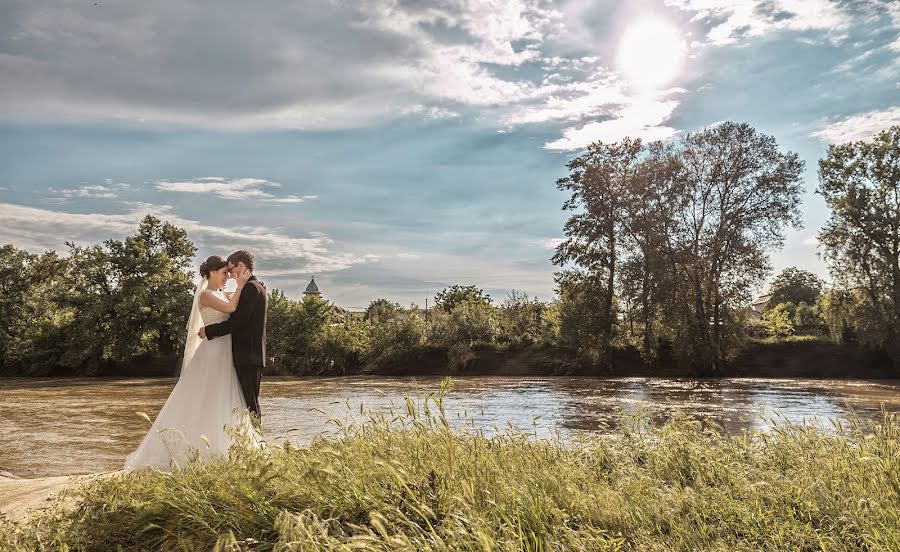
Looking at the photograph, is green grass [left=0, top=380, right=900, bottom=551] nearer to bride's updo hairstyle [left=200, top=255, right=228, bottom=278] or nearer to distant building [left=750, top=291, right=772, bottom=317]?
A: bride's updo hairstyle [left=200, top=255, right=228, bottom=278]

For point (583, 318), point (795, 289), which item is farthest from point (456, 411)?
point (795, 289)

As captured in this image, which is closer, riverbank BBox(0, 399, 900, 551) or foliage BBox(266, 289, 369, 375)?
riverbank BBox(0, 399, 900, 551)

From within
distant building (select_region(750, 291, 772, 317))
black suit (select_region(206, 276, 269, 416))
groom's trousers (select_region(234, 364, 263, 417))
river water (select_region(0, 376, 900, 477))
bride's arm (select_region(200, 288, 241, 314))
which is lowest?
river water (select_region(0, 376, 900, 477))

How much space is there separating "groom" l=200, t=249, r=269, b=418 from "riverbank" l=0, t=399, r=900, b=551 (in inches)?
99.4

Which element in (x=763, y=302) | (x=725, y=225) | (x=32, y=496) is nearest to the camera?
(x=32, y=496)

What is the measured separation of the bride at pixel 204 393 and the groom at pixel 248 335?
90mm

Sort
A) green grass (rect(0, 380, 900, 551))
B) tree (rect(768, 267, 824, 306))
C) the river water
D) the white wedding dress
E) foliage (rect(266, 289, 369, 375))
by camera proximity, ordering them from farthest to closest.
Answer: tree (rect(768, 267, 824, 306)), foliage (rect(266, 289, 369, 375)), the river water, the white wedding dress, green grass (rect(0, 380, 900, 551))

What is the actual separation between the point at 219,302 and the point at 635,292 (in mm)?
29318

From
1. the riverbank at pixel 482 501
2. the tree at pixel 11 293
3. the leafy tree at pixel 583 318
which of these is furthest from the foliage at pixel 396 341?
the riverbank at pixel 482 501

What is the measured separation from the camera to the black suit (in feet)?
23.2

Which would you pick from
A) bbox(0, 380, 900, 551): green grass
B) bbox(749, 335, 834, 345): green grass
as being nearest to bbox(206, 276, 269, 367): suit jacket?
bbox(0, 380, 900, 551): green grass

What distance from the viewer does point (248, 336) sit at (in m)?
7.16

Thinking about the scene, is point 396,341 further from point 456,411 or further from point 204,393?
point 204,393

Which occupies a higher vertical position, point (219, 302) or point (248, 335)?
point (219, 302)
